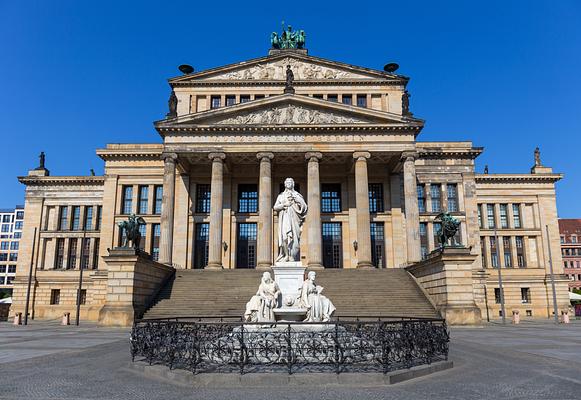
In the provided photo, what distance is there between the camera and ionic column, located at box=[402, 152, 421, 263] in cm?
4094

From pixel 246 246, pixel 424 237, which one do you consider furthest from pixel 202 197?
pixel 424 237

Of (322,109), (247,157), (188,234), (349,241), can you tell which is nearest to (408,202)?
(349,241)

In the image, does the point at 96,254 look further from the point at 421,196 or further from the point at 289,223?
the point at 289,223

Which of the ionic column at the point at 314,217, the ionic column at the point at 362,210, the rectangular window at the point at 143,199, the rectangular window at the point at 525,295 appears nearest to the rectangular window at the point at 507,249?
the rectangular window at the point at 525,295

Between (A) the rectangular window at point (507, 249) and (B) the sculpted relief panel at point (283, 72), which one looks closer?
(B) the sculpted relief panel at point (283, 72)

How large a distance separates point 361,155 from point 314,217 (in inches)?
290

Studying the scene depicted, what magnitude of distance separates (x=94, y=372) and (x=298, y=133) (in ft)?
110

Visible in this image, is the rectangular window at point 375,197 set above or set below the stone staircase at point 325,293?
above

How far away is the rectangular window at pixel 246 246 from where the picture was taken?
156 ft

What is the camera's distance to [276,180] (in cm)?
4900

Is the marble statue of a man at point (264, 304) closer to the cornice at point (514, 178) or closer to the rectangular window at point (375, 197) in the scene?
the rectangular window at point (375, 197)

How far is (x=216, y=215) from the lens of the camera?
41.5 metres

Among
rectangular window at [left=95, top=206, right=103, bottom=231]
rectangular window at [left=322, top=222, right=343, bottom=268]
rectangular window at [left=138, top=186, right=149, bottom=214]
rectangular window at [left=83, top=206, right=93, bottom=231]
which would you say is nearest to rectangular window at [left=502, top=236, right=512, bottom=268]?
rectangular window at [left=322, top=222, right=343, bottom=268]

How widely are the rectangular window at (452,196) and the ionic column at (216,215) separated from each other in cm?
2589
